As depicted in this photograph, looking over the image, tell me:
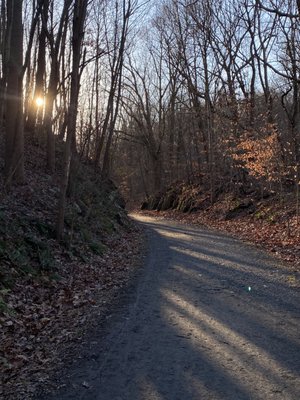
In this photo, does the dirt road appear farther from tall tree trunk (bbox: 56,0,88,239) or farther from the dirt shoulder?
tall tree trunk (bbox: 56,0,88,239)

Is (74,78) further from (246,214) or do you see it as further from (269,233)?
(246,214)

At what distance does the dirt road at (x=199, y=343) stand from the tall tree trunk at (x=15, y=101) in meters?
6.12

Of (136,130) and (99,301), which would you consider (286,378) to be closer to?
(99,301)

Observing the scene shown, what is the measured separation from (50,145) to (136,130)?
101 feet

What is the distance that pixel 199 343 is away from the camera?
5629mm

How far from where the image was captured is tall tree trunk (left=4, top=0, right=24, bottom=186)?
13234 mm

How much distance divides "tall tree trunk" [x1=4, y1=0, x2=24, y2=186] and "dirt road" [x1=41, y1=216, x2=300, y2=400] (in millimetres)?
6122

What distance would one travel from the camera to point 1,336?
5.88 meters

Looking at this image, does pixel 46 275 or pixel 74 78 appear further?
pixel 74 78

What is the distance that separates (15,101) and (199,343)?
10.6 meters

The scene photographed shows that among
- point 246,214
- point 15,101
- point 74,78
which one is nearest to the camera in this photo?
point 74,78


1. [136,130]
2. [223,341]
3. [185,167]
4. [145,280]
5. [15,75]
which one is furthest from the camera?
[136,130]

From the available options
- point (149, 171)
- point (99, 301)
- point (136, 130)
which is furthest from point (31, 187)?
point (149, 171)

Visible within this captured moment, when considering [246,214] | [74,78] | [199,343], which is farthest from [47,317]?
[246,214]
